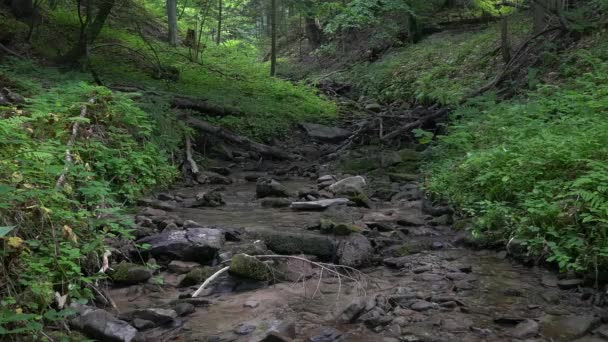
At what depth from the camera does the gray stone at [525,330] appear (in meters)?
3.79

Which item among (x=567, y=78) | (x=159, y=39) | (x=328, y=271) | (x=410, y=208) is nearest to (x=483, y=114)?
(x=567, y=78)

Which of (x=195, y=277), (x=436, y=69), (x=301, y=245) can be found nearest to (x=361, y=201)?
(x=301, y=245)

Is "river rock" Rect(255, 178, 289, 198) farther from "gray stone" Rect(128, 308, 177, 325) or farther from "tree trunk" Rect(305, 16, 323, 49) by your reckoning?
"tree trunk" Rect(305, 16, 323, 49)

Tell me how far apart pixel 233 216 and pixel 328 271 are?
109 inches

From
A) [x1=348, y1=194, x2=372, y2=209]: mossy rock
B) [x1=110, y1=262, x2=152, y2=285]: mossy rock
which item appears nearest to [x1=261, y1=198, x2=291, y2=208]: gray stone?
[x1=348, y1=194, x2=372, y2=209]: mossy rock

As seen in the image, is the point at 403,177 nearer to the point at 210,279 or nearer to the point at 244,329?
the point at 210,279

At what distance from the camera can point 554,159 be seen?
6.10 m

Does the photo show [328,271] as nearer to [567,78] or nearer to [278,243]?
[278,243]

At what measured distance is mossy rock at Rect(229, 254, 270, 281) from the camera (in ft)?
16.2

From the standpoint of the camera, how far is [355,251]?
5.70 meters

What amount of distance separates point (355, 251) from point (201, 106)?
8774 mm

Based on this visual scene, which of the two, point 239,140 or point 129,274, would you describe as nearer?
point 129,274

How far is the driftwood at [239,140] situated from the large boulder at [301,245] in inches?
268

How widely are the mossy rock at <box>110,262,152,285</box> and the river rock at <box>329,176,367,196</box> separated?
16.3 feet
